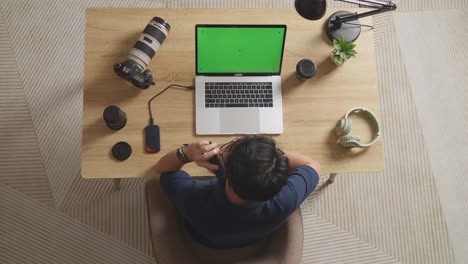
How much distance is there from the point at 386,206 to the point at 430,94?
71 cm

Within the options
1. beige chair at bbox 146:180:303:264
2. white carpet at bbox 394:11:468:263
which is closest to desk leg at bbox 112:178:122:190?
beige chair at bbox 146:180:303:264

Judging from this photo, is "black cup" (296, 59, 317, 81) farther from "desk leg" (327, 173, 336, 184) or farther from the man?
"desk leg" (327, 173, 336, 184)

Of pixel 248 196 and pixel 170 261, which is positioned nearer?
pixel 248 196

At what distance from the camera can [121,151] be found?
1.61 meters

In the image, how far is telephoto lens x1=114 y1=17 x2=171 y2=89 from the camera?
1598 mm

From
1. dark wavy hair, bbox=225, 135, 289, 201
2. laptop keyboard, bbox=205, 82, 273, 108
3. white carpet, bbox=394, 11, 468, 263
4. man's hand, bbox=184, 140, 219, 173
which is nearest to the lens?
dark wavy hair, bbox=225, 135, 289, 201

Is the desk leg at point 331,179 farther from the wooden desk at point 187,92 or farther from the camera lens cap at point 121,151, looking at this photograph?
the camera lens cap at point 121,151

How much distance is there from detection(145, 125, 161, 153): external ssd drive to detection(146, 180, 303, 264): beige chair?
0.14 metres

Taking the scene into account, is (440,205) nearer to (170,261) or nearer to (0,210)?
(170,261)

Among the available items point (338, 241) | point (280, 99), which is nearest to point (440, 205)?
point (338, 241)

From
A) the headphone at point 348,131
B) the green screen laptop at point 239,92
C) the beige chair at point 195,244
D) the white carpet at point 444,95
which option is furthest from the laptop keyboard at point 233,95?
the white carpet at point 444,95

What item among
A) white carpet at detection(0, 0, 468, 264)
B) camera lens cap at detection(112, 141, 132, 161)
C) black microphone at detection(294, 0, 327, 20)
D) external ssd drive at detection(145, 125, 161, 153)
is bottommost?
white carpet at detection(0, 0, 468, 264)

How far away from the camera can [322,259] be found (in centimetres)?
221

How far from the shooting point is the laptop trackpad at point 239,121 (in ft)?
5.45
